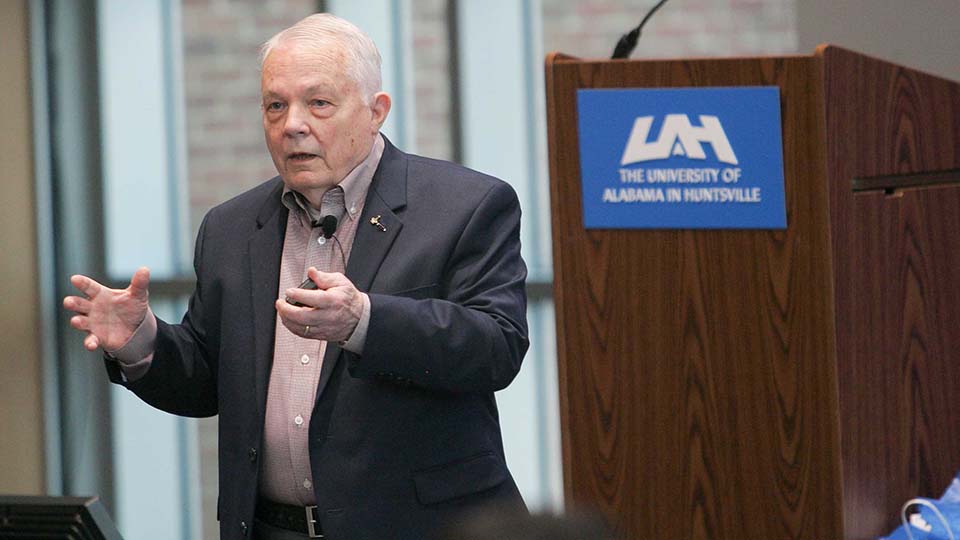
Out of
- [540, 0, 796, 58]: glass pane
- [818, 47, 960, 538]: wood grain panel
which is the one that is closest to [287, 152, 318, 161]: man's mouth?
[818, 47, 960, 538]: wood grain panel

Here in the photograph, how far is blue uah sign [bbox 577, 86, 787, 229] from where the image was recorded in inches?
80.7

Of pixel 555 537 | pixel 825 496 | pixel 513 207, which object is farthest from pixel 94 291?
pixel 555 537

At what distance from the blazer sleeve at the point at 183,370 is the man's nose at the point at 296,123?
362 millimetres

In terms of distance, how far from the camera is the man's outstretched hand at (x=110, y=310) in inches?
98.3

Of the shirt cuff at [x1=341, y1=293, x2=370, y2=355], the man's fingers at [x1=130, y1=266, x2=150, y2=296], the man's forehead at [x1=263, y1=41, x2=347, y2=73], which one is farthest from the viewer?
the man's forehead at [x1=263, y1=41, x2=347, y2=73]

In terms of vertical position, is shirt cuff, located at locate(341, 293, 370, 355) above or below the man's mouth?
below

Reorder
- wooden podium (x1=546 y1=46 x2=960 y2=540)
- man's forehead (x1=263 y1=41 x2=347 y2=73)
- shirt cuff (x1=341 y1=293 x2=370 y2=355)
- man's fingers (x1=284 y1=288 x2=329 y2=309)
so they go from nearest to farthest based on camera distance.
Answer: wooden podium (x1=546 y1=46 x2=960 y2=540), man's fingers (x1=284 y1=288 x2=329 y2=309), shirt cuff (x1=341 y1=293 x2=370 y2=355), man's forehead (x1=263 y1=41 x2=347 y2=73)

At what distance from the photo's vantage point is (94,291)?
8.19 feet

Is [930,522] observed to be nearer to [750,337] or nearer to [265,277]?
[750,337]

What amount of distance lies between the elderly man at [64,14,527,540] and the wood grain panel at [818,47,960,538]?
0.64 meters

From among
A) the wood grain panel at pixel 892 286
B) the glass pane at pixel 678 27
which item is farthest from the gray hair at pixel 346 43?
the glass pane at pixel 678 27

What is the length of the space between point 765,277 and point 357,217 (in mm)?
844

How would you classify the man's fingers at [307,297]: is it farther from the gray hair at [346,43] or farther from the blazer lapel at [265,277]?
the gray hair at [346,43]

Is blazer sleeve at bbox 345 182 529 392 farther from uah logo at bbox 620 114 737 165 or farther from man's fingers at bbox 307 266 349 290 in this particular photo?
uah logo at bbox 620 114 737 165
